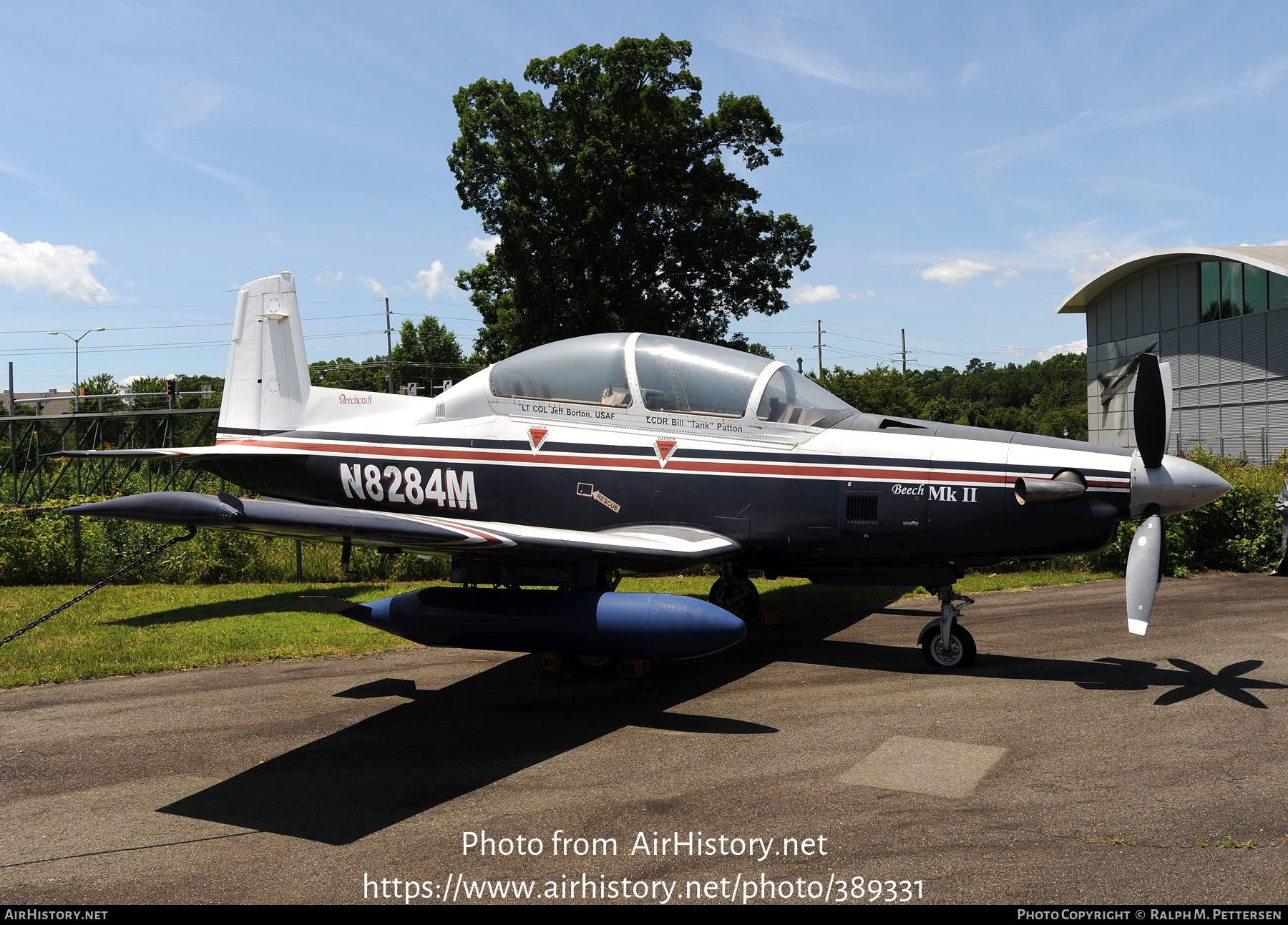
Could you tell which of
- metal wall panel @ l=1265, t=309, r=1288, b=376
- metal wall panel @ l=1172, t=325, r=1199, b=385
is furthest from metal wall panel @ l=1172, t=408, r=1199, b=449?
metal wall panel @ l=1265, t=309, r=1288, b=376

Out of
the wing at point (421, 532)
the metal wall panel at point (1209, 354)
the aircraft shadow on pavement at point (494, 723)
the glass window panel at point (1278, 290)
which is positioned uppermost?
the glass window panel at point (1278, 290)

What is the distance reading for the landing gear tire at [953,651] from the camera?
733 cm

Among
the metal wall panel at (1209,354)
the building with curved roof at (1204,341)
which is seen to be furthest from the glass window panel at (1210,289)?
the metal wall panel at (1209,354)

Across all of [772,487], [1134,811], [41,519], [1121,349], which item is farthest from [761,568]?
[1121,349]

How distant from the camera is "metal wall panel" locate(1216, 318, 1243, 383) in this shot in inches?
1459

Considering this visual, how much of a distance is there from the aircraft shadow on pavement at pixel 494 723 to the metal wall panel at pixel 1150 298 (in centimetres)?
4138

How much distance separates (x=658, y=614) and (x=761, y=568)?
1.99 meters

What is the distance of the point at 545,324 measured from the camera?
86.7ft

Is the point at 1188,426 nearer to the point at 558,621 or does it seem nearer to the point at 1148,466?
the point at 1148,466

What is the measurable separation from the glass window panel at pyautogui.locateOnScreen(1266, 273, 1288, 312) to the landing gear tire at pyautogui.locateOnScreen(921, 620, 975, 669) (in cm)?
3706

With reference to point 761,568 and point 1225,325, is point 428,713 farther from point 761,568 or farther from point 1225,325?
point 1225,325

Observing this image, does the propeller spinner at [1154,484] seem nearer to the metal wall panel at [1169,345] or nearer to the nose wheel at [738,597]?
the nose wheel at [738,597]

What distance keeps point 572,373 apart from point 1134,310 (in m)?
45.0

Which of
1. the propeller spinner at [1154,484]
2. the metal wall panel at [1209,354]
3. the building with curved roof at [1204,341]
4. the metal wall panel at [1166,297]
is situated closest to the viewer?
the propeller spinner at [1154,484]
